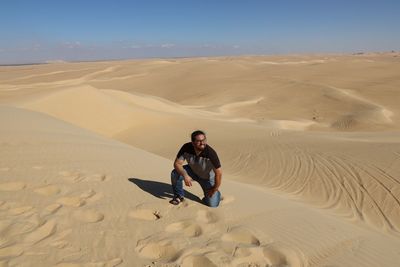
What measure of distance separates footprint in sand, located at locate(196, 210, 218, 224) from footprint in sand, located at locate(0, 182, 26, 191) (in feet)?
7.17

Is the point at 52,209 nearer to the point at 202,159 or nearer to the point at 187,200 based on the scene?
the point at 187,200

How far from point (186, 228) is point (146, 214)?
0.53m

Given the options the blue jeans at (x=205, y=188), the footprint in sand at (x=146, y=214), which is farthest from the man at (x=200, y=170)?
the footprint in sand at (x=146, y=214)

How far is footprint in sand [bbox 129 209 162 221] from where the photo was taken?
166 inches

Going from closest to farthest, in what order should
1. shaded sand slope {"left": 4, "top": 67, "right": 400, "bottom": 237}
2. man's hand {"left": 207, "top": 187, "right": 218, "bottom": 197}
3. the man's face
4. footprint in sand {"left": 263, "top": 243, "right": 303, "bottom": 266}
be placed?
footprint in sand {"left": 263, "top": 243, "right": 303, "bottom": 266} < the man's face < man's hand {"left": 207, "top": 187, "right": 218, "bottom": 197} < shaded sand slope {"left": 4, "top": 67, "right": 400, "bottom": 237}

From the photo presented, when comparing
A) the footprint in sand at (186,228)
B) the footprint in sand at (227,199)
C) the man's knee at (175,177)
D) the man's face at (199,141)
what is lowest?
the footprint in sand at (227,199)

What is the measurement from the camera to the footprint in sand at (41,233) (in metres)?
3.48

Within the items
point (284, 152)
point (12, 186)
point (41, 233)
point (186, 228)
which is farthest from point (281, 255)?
point (284, 152)

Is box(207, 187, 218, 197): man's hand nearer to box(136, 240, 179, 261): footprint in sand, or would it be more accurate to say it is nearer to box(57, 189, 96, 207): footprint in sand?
box(136, 240, 179, 261): footprint in sand

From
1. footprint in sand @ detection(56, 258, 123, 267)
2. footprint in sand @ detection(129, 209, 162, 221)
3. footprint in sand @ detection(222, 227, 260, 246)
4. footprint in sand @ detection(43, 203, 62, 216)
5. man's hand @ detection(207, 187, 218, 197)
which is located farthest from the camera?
man's hand @ detection(207, 187, 218, 197)

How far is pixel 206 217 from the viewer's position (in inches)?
173

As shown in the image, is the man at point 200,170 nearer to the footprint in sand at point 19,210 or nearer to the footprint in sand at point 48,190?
the footprint in sand at point 48,190

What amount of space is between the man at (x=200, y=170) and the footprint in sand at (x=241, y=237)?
28.6 inches

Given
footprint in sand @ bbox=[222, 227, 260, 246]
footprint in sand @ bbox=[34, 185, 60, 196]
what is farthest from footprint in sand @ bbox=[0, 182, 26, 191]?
footprint in sand @ bbox=[222, 227, 260, 246]
